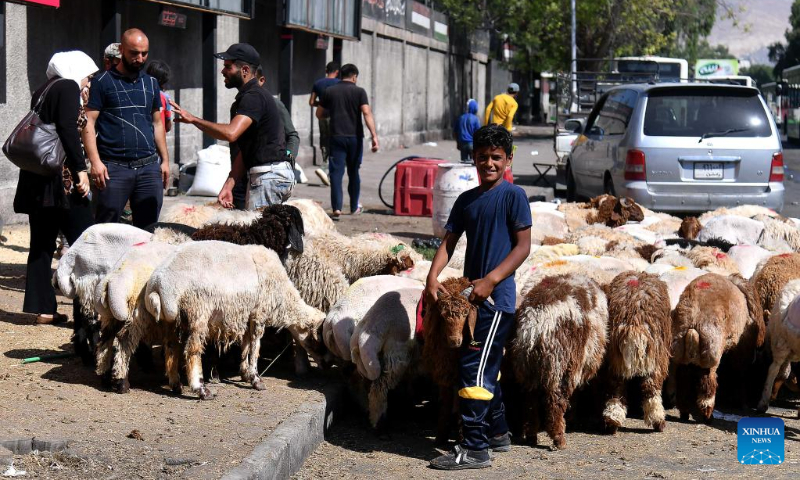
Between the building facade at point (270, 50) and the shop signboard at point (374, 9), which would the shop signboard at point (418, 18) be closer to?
the building facade at point (270, 50)

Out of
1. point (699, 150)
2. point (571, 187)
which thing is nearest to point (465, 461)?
point (699, 150)

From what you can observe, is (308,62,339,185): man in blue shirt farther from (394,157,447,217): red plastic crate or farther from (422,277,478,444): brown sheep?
(422,277,478,444): brown sheep

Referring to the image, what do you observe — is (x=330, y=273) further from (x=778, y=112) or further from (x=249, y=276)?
(x=778, y=112)

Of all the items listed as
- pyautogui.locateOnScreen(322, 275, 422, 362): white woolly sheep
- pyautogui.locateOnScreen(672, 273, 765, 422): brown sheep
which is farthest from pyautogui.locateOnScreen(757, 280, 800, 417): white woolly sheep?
pyautogui.locateOnScreen(322, 275, 422, 362): white woolly sheep

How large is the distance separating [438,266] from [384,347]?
64 cm

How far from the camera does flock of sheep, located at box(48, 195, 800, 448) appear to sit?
5766mm

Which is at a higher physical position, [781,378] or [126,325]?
[126,325]

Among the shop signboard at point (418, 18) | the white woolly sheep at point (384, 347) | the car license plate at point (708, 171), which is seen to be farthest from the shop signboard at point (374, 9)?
the white woolly sheep at point (384, 347)

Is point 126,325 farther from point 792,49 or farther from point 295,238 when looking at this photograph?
point 792,49

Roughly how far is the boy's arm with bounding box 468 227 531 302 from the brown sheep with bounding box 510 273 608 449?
0.38 metres

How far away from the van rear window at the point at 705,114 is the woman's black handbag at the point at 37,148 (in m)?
7.53

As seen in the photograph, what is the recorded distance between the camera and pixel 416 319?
591 cm

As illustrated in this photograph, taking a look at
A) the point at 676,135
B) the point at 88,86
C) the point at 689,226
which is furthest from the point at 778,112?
the point at 88,86

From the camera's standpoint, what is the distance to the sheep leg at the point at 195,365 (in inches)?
233
